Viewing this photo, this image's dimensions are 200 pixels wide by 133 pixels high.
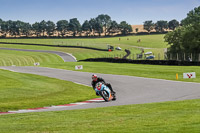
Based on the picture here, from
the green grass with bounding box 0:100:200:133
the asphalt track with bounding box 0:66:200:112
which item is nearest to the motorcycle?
the asphalt track with bounding box 0:66:200:112

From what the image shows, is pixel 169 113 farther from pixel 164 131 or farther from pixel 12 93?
pixel 12 93

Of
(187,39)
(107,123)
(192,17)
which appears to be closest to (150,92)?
(107,123)

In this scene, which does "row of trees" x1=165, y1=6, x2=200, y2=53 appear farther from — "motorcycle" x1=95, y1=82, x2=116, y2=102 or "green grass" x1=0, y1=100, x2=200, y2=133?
"green grass" x1=0, y1=100, x2=200, y2=133

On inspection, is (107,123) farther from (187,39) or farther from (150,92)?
(187,39)

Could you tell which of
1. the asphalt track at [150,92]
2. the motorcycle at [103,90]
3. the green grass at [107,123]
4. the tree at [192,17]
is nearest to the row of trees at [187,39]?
the tree at [192,17]

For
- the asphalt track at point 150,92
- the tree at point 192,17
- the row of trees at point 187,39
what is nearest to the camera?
the asphalt track at point 150,92

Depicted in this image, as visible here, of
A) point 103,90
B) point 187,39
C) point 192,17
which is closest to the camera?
point 103,90

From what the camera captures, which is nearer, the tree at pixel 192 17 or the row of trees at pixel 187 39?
the row of trees at pixel 187 39

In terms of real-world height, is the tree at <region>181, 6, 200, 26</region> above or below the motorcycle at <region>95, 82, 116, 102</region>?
above

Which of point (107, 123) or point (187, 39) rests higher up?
point (187, 39)

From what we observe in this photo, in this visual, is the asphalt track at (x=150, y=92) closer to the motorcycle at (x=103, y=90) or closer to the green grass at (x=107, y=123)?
the motorcycle at (x=103, y=90)

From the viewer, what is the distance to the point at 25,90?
20.0 metres

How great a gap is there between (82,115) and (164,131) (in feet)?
13.1

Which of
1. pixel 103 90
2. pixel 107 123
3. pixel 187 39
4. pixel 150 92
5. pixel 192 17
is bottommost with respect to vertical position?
pixel 150 92
